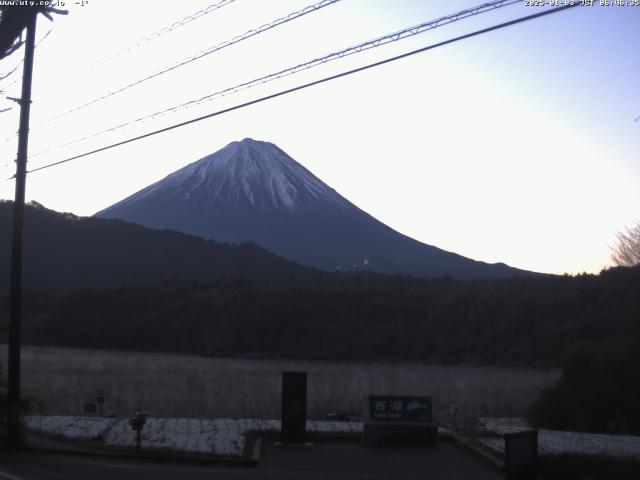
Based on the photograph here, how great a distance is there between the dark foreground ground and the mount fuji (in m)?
84.0

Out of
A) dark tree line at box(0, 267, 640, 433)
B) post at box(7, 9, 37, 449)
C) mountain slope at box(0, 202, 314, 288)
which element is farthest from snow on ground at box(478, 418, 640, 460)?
mountain slope at box(0, 202, 314, 288)

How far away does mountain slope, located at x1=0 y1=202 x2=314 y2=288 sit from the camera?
246 feet

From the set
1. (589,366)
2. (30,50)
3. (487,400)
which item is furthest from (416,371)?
(30,50)

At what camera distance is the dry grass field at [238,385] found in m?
29.8

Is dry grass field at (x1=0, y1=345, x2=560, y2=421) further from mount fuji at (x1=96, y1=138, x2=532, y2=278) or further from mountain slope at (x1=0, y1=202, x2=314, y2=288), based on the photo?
mount fuji at (x1=96, y1=138, x2=532, y2=278)

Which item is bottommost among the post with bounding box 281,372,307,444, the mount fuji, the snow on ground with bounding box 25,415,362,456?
the snow on ground with bounding box 25,415,362,456

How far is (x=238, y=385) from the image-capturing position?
116 feet

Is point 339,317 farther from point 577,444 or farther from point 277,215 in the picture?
point 277,215

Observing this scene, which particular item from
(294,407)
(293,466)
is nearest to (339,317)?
(294,407)

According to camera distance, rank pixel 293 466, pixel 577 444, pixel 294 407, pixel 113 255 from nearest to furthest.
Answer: pixel 293 466, pixel 577 444, pixel 294 407, pixel 113 255

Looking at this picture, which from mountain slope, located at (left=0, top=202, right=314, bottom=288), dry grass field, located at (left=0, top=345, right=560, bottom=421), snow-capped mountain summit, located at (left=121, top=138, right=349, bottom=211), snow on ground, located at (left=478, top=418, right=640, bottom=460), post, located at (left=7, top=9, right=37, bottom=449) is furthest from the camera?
snow-capped mountain summit, located at (left=121, top=138, right=349, bottom=211)

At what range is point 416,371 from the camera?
44719 mm

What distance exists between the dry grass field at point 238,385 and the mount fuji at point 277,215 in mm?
59453

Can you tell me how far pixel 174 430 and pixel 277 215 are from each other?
4133 inches
